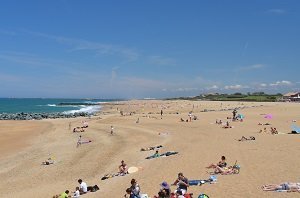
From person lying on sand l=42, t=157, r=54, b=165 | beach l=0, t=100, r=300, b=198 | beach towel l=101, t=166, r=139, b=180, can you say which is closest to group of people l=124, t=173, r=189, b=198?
beach l=0, t=100, r=300, b=198

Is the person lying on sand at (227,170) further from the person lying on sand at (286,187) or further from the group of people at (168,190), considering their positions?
the group of people at (168,190)

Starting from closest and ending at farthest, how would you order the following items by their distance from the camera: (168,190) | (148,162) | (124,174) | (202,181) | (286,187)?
(168,190) → (286,187) → (202,181) → (124,174) → (148,162)

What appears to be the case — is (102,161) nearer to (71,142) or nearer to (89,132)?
(71,142)

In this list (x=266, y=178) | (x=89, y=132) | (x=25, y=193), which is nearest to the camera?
(x=266, y=178)

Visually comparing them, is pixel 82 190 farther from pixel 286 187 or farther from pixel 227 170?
pixel 286 187

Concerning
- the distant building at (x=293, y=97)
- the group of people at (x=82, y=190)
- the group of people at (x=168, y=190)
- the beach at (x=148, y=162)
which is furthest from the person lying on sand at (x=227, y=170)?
the distant building at (x=293, y=97)

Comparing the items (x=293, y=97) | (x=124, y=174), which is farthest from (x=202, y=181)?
(x=293, y=97)

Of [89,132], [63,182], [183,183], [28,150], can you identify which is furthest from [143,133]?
[183,183]

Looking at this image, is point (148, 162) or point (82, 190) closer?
point (82, 190)

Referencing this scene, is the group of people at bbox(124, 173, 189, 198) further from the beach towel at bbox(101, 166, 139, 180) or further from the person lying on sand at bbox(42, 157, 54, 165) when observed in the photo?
the person lying on sand at bbox(42, 157, 54, 165)

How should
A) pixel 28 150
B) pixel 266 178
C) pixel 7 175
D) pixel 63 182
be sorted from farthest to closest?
1. pixel 28 150
2. pixel 7 175
3. pixel 63 182
4. pixel 266 178

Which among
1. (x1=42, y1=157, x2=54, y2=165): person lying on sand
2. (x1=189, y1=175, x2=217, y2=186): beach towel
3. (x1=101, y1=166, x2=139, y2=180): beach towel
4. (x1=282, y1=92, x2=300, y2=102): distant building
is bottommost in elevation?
(x1=42, y1=157, x2=54, y2=165): person lying on sand

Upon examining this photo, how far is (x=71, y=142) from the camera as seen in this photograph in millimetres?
32531

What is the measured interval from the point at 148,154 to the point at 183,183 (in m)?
10.4
